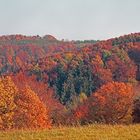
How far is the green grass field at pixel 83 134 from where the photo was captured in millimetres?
13285

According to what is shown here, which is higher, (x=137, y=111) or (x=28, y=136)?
(x=28, y=136)

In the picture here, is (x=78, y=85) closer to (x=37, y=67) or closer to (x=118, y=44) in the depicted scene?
(x=37, y=67)

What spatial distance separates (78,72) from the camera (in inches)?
5792

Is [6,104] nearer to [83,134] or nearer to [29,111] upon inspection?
[29,111]

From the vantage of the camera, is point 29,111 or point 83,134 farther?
point 29,111

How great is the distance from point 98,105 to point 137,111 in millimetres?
16744

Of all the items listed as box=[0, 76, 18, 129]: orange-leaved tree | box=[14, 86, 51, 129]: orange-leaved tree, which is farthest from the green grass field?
box=[14, 86, 51, 129]: orange-leaved tree

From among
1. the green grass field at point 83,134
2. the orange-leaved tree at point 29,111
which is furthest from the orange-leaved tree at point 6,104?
the green grass field at point 83,134

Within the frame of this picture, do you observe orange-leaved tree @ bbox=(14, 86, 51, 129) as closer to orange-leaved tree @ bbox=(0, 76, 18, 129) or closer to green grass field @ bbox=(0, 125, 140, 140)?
orange-leaved tree @ bbox=(0, 76, 18, 129)

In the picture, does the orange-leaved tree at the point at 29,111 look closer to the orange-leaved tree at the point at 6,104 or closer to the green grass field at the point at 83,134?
the orange-leaved tree at the point at 6,104

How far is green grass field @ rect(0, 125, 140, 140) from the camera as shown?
1329cm

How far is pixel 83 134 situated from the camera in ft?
45.6

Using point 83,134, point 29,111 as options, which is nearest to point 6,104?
point 29,111

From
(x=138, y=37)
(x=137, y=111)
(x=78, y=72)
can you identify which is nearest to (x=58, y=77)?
(x=78, y=72)
